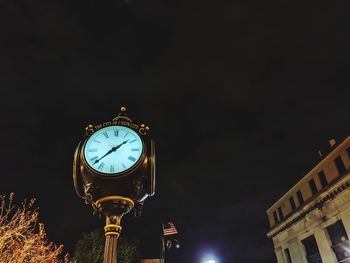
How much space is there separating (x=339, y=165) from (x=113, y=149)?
29.4 m

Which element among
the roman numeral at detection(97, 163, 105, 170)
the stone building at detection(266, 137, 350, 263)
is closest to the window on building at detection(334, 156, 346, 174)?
the stone building at detection(266, 137, 350, 263)

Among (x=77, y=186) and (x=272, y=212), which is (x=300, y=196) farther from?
(x=77, y=186)

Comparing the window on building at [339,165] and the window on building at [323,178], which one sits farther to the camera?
the window on building at [323,178]

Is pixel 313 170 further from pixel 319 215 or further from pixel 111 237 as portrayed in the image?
pixel 111 237

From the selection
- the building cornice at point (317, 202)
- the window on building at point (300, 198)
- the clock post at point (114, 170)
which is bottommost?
the clock post at point (114, 170)

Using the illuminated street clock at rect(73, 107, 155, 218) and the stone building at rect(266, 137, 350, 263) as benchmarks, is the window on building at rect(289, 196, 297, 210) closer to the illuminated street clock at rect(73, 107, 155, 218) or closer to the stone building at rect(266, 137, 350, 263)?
the stone building at rect(266, 137, 350, 263)

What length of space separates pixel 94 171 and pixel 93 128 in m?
0.72

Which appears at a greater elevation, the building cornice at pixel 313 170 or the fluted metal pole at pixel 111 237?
the building cornice at pixel 313 170

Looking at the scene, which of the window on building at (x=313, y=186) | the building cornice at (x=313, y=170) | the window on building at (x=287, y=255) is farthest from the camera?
the window on building at (x=287, y=255)

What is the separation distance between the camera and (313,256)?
3158cm

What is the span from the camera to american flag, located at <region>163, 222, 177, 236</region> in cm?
1751

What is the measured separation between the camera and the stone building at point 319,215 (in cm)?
2689

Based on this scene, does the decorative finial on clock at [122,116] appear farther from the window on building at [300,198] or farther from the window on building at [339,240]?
the window on building at [300,198]

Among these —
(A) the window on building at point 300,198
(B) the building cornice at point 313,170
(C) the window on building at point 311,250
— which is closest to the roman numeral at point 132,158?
(B) the building cornice at point 313,170
